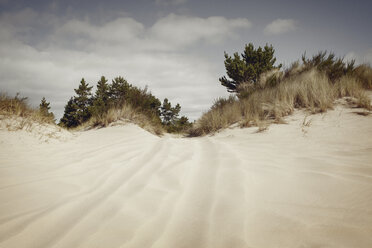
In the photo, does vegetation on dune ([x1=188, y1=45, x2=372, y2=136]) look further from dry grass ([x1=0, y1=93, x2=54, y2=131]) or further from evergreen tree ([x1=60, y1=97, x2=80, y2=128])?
evergreen tree ([x1=60, y1=97, x2=80, y2=128])

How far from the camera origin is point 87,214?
3.52 feet

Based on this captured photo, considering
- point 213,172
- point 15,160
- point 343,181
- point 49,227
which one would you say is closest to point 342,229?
point 343,181

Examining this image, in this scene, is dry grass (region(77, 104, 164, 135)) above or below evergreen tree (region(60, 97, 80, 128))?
below

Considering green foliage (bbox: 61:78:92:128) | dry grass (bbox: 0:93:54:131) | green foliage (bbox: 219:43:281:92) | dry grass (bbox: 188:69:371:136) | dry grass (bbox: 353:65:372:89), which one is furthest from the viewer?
green foliage (bbox: 61:78:92:128)

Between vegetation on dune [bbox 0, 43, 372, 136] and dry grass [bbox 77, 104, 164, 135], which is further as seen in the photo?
dry grass [bbox 77, 104, 164, 135]

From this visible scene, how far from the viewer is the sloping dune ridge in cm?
87

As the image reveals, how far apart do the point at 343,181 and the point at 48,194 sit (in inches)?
97.2

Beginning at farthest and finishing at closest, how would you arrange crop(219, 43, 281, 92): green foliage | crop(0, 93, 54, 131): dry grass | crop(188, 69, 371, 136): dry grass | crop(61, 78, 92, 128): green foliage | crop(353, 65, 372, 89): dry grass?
crop(61, 78, 92, 128): green foliage → crop(219, 43, 281, 92): green foliage → crop(353, 65, 372, 89): dry grass → crop(188, 69, 371, 136): dry grass → crop(0, 93, 54, 131): dry grass

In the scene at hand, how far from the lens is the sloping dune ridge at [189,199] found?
870 millimetres

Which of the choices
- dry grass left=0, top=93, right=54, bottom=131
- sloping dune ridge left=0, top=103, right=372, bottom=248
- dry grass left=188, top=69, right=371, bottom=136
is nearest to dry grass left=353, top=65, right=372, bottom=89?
dry grass left=188, top=69, right=371, bottom=136

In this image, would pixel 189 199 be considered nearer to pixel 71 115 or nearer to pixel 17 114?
pixel 17 114

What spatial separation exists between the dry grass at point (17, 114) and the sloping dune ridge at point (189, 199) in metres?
1.31

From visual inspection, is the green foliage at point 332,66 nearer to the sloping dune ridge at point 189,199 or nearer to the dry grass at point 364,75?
the dry grass at point 364,75

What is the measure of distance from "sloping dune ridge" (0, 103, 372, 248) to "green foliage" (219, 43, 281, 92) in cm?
1043
